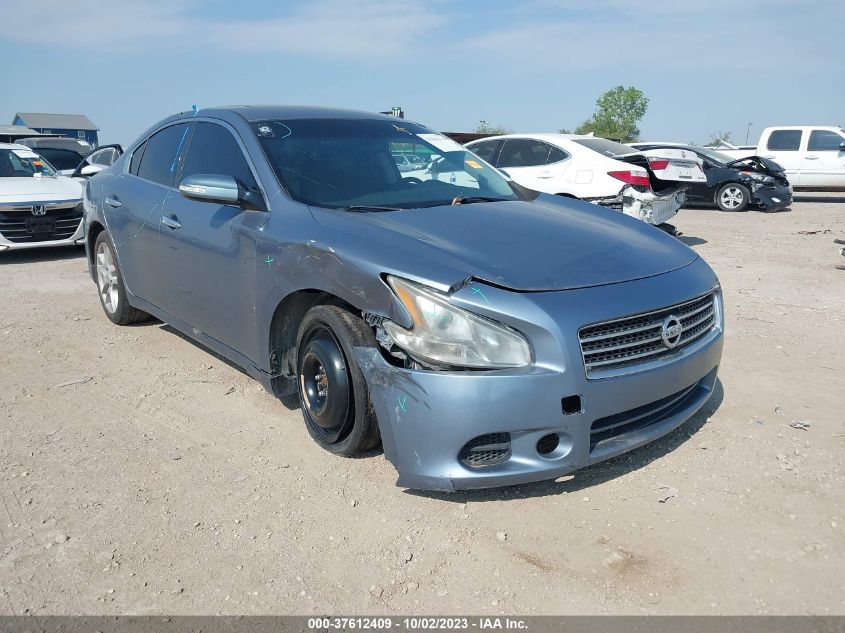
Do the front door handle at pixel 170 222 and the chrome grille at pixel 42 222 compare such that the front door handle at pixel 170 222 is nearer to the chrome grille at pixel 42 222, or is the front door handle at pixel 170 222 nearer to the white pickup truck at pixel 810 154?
the chrome grille at pixel 42 222

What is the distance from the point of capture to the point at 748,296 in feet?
22.2

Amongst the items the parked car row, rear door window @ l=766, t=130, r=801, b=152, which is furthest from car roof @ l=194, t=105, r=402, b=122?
rear door window @ l=766, t=130, r=801, b=152

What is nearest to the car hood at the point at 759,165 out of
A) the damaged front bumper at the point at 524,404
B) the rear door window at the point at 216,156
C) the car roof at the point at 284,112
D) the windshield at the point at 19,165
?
the car roof at the point at 284,112

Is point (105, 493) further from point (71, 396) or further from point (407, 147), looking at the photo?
point (407, 147)

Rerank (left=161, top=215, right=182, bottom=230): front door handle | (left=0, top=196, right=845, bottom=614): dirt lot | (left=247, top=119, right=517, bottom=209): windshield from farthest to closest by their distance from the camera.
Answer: (left=161, top=215, right=182, bottom=230): front door handle < (left=247, top=119, right=517, bottom=209): windshield < (left=0, top=196, right=845, bottom=614): dirt lot

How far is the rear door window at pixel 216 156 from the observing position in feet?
12.8

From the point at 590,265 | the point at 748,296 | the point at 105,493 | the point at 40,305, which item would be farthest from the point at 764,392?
the point at 40,305

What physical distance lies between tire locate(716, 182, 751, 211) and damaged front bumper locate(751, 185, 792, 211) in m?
0.14

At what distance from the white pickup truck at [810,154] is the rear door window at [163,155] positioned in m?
16.2

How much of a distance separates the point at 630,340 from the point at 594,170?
701 centimetres

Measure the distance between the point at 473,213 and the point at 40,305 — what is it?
16.2 ft

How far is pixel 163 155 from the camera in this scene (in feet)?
16.0

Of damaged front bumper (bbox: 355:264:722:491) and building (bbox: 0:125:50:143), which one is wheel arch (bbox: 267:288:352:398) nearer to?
damaged front bumper (bbox: 355:264:722:491)

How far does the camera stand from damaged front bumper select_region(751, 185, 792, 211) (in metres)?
14.9
